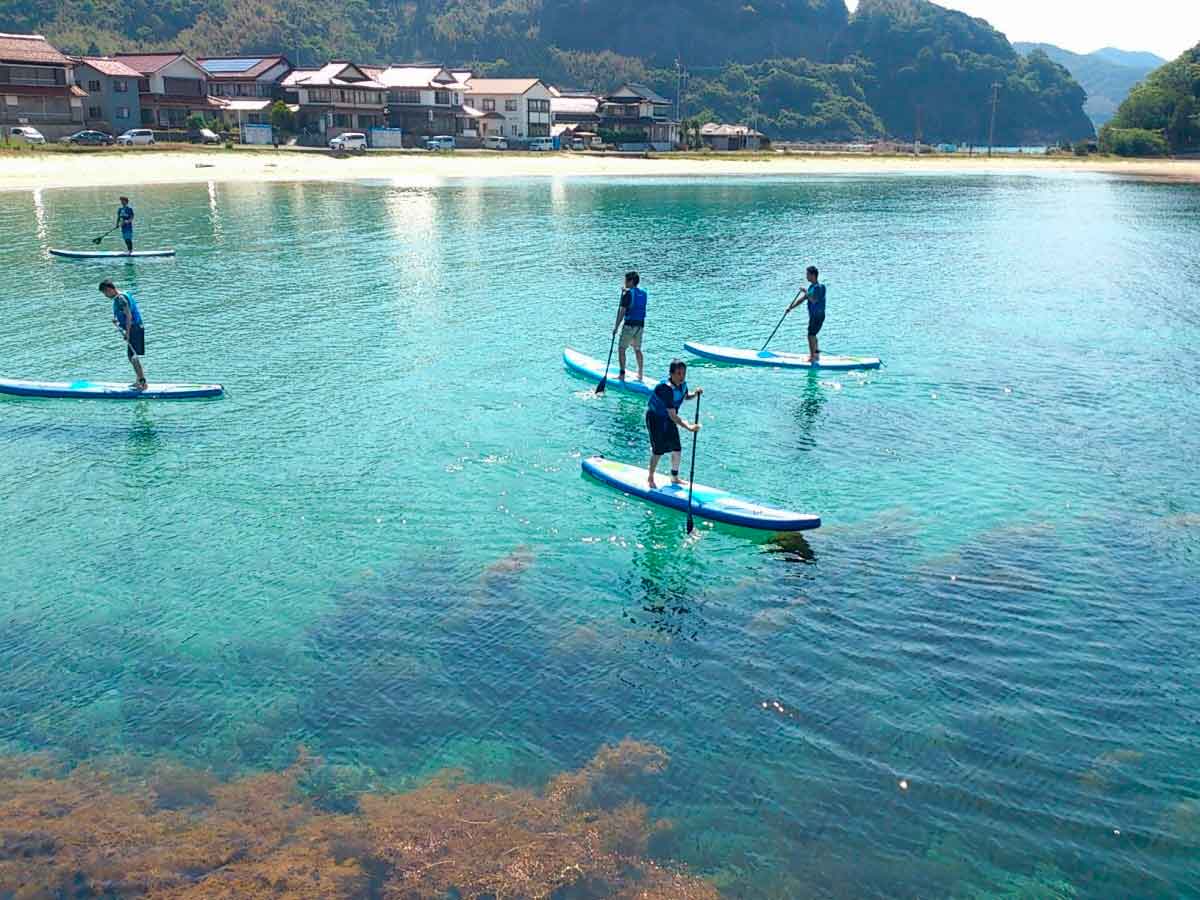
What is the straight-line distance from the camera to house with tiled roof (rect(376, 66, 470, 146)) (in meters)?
116

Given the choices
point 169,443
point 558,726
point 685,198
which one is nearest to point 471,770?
point 558,726

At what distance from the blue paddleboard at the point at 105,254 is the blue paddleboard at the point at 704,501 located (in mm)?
31150

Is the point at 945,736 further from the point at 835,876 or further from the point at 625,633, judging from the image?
the point at 625,633

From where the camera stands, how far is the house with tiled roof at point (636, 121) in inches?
5019

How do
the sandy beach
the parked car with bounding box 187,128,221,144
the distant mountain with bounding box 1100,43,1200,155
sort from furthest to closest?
1. the distant mountain with bounding box 1100,43,1200,155
2. the parked car with bounding box 187,128,221,144
3. the sandy beach

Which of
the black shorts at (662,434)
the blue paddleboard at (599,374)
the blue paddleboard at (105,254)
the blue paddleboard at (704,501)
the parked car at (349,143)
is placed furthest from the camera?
the parked car at (349,143)

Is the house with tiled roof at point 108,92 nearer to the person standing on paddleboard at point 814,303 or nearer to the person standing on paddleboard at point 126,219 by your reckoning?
the person standing on paddleboard at point 126,219

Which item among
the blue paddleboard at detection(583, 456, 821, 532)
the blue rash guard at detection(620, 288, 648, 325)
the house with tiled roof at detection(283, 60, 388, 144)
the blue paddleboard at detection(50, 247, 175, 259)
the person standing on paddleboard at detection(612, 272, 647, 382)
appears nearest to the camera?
the blue paddleboard at detection(583, 456, 821, 532)

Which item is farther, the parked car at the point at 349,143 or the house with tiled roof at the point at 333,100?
the house with tiled roof at the point at 333,100

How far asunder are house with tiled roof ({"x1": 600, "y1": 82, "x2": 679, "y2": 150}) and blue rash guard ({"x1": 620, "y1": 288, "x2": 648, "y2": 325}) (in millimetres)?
109703

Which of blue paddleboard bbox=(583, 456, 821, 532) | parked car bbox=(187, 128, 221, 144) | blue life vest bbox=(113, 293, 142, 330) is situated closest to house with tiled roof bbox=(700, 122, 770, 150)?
parked car bbox=(187, 128, 221, 144)

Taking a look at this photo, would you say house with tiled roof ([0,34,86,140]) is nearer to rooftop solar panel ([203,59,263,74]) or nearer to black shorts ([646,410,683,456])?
rooftop solar panel ([203,59,263,74])

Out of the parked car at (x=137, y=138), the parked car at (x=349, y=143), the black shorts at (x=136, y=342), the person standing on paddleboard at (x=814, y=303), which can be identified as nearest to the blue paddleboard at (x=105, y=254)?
the black shorts at (x=136, y=342)

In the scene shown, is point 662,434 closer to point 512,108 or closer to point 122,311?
point 122,311
